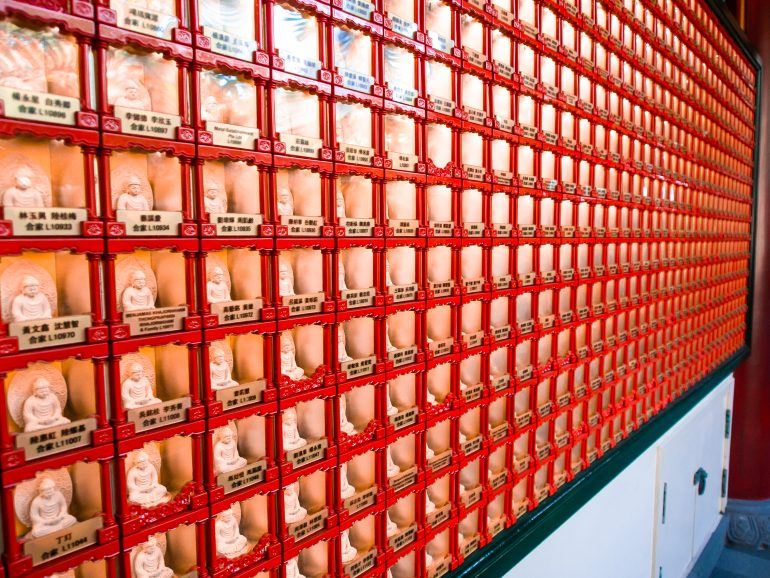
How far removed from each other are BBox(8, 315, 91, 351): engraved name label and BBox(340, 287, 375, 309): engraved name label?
2.51 feet

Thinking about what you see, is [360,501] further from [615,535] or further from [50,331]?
[615,535]

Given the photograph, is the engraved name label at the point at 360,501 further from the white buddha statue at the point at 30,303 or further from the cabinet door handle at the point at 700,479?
the cabinet door handle at the point at 700,479

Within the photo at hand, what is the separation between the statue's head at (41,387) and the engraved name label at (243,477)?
18.7 inches

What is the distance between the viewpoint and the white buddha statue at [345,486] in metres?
1.85

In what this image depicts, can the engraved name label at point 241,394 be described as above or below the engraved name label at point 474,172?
below

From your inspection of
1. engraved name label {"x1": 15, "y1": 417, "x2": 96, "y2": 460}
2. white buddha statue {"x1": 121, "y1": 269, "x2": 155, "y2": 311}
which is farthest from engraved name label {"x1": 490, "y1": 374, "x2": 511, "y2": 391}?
engraved name label {"x1": 15, "y1": 417, "x2": 96, "y2": 460}

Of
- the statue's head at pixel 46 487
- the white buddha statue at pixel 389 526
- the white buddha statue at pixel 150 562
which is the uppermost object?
the statue's head at pixel 46 487

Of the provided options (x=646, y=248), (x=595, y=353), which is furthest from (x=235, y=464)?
(x=646, y=248)

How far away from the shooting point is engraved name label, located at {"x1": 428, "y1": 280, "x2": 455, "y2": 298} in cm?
214

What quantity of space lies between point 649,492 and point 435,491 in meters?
2.52

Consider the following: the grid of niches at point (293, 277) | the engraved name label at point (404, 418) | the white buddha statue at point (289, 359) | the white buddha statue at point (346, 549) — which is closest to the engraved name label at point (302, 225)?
the grid of niches at point (293, 277)

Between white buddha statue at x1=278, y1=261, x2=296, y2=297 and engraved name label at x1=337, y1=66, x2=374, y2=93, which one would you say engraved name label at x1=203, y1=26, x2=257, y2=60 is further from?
white buddha statue at x1=278, y1=261, x2=296, y2=297

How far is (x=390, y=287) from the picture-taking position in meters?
1.96

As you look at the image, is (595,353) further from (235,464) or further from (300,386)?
(235,464)
